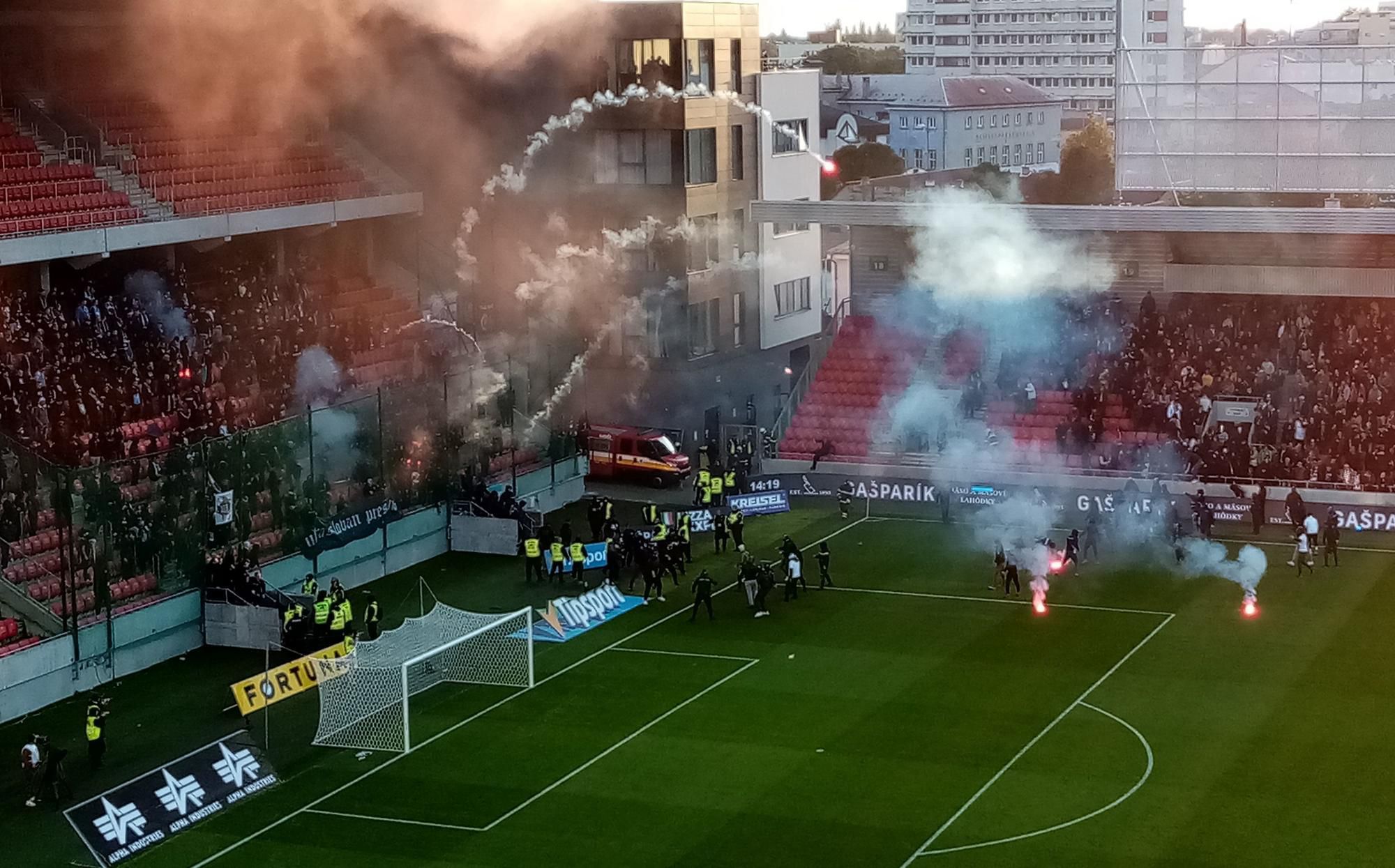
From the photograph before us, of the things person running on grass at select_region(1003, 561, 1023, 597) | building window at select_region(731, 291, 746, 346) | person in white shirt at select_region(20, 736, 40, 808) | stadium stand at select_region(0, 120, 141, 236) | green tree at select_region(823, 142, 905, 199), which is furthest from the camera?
green tree at select_region(823, 142, 905, 199)

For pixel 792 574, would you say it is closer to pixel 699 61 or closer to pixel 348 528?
pixel 348 528

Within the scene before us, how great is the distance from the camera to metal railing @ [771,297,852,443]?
46.0 metres

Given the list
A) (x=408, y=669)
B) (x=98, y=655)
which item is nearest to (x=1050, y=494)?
(x=408, y=669)

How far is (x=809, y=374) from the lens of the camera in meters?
47.8

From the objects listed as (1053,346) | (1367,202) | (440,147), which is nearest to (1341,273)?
(1367,202)

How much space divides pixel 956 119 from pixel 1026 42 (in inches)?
2424

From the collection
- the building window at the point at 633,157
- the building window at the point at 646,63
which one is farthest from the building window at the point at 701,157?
the building window at the point at 646,63

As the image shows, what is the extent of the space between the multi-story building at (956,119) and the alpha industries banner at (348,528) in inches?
2488

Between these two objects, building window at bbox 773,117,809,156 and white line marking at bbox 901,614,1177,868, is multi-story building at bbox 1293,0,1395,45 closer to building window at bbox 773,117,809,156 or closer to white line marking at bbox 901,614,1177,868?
building window at bbox 773,117,809,156

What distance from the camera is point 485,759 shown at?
83.0 ft

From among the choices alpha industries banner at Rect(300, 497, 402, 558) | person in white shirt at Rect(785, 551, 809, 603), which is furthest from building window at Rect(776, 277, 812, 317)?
person in white shirt at Rect(785, 551, 809, 603)

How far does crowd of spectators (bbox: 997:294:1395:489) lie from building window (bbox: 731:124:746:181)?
11.3m

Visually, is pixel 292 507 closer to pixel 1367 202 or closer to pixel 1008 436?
pixel 1008 436

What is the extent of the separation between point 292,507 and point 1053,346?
19.8m
